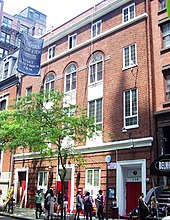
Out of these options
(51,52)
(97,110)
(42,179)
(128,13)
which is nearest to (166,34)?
(128,13)

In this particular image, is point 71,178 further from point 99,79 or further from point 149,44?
point 149,44

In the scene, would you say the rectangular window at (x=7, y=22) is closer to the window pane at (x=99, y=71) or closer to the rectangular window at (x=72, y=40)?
the rectangular window at (x=72, y=40)

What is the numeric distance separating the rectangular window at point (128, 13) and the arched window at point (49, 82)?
871 cm

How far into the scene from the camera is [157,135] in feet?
58.3

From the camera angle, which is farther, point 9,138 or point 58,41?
point 58,41

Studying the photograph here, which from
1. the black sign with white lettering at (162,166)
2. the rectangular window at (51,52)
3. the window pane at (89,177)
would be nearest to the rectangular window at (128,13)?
the rectangular window at (51,52)

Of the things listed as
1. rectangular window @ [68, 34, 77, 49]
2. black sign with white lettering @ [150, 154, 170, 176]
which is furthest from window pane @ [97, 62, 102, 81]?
black sign with white lettering @ [150, 154, 170, 176]

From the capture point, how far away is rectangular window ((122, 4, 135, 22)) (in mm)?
21703

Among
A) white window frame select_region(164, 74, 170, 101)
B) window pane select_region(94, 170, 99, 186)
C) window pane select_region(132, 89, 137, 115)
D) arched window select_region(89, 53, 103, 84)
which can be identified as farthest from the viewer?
arched window select_region(89, 53, 103, 84)

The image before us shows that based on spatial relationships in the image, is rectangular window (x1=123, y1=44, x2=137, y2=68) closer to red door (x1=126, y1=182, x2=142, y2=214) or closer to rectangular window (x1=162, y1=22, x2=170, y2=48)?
rectangular window (x1=162, y1=22, x2=170, y2=48)

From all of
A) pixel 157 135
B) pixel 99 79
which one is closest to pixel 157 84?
pixel 157 135

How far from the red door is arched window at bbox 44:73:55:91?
39.5ft

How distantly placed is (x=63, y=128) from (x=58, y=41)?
12.2m

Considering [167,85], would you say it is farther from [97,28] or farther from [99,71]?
[97,28]
